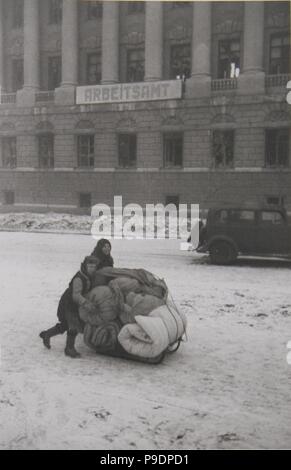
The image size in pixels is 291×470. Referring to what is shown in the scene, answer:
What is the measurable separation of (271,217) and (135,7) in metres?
22.1

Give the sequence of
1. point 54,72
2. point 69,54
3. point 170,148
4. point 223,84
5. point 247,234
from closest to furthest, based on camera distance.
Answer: point 247,234
point 223,84
point 170,148
point 69,54
point 54,72

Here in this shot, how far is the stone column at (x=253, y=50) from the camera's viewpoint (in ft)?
90.8

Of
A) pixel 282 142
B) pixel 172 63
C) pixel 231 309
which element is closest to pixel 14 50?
pixel 172 63

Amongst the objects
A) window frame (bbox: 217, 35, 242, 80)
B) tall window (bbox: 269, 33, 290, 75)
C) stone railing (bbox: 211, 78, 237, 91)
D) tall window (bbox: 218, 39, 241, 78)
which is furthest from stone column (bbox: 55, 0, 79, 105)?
tall window (bbox: 269, 33, 290, 75)

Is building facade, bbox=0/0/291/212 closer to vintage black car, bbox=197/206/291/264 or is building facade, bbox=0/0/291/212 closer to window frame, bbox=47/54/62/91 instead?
window frame, bbox=47/54/62/91

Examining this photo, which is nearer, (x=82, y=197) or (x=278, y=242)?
(x=278, y=242)

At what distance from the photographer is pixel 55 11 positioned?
3375 cm

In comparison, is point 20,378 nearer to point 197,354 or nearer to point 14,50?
point 197,354

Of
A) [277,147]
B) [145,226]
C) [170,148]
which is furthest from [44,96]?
[277,147]

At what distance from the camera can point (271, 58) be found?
2841 cm

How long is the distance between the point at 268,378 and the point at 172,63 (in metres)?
27.6

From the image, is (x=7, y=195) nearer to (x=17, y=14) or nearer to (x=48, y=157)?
(x=48, y=157)

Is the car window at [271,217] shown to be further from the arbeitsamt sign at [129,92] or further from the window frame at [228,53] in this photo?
the window frame at [228,53]

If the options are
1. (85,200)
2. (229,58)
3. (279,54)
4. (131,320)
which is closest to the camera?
(131,320)
